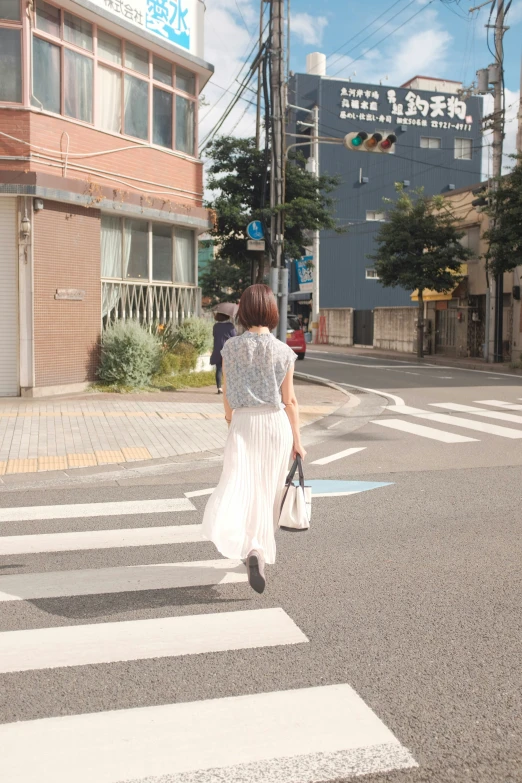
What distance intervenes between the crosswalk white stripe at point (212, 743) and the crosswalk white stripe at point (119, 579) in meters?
1.63

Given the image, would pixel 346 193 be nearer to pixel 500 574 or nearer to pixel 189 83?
pixel 189 83

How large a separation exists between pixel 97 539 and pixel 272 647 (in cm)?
244

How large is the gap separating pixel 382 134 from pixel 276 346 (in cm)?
1355

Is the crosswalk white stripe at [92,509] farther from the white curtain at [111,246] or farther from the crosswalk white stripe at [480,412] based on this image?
the white curtain at [111,246]

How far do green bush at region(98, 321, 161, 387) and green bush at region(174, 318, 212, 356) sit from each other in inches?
84.3

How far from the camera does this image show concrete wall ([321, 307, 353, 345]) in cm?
4906

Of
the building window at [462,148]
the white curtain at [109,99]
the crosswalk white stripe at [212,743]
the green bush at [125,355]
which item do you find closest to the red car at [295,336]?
the green bush at [125,355]

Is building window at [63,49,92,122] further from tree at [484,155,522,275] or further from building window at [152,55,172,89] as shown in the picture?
tree at [484,155,522,275]

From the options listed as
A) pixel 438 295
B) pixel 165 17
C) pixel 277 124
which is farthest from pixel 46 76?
pixel 438 295

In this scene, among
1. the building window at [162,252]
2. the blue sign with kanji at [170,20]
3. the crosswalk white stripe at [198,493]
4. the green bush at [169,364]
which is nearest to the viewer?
the crosswalk white stripe at [198,493]

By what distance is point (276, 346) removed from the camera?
4.85 m

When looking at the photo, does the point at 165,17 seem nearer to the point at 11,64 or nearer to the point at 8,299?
the point at 11,64

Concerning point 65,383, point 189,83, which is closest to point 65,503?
point 65,383

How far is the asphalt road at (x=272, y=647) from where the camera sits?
3.03 metres
